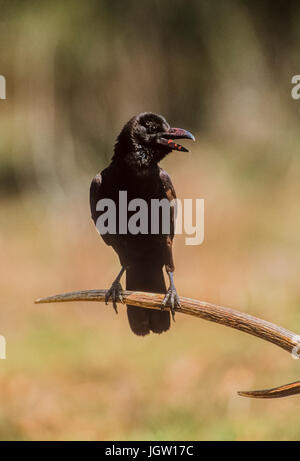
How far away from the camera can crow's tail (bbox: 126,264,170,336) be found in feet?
4.74

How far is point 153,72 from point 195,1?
2.61ft

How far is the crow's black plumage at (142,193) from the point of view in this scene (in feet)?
4.27

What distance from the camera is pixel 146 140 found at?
132 cm

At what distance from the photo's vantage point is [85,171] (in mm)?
3385

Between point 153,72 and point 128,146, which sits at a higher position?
point 153,72

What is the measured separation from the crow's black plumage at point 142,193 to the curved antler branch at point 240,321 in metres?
0.15

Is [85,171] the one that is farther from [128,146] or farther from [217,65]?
[128,146]

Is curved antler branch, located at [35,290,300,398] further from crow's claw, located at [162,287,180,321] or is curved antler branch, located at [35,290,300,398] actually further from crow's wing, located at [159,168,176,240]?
crow's wing, located at [159,168,176,240]

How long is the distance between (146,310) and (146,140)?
1.47 ft

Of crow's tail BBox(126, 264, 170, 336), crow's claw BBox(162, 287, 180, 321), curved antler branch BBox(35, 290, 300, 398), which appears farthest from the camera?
crow's tail BBox(126, 264, 170, 336)

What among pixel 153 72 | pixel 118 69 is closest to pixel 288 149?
pixel 153 72

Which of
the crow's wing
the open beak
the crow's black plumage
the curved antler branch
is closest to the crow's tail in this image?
the crow's black plumage

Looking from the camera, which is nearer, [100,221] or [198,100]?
[100,221]

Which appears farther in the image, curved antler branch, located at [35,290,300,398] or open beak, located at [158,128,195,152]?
open beak, located at [158,128,195,152]
